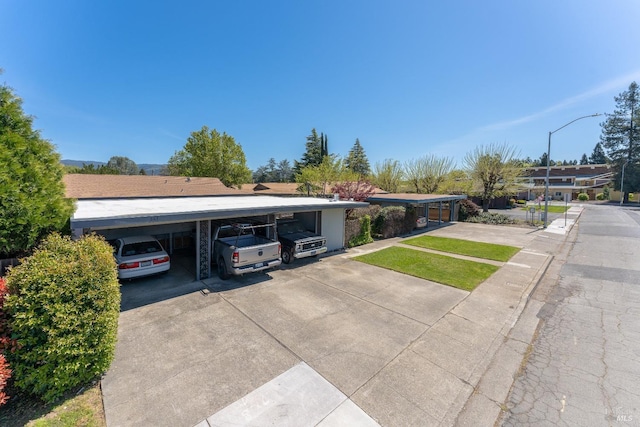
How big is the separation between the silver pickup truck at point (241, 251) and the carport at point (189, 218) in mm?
441

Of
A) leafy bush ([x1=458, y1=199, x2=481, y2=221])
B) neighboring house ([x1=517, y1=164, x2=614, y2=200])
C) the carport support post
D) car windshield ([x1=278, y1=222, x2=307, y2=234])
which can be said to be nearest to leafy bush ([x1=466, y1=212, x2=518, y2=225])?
leafy bush ([x1=458, y1=199, x2=481, y2=221])

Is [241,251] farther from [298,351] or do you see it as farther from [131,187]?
[131,187]

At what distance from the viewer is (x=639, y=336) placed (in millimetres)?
6016

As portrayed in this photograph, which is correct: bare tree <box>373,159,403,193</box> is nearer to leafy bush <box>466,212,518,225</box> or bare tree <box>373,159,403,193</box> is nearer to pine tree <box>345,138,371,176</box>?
leafy bush <box>466,212,518,225</box>

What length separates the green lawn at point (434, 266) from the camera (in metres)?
9.57

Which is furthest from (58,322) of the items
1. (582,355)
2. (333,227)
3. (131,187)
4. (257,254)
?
(131,187)

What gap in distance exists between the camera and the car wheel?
9.12m

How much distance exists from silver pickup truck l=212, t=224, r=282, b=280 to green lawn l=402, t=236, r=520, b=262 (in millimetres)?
9232

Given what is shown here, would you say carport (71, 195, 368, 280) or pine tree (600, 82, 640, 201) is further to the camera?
pine tree (600, 82, 640, 201)

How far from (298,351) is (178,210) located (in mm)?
5713

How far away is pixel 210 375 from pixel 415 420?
324 centimetres

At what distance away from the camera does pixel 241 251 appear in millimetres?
8398

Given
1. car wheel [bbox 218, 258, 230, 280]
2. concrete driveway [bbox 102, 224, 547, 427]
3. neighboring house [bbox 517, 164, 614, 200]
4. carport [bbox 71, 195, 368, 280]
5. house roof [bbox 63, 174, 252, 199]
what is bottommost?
concrete driveway [bbox 102, 224, 547, 427]

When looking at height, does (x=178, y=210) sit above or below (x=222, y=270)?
above
